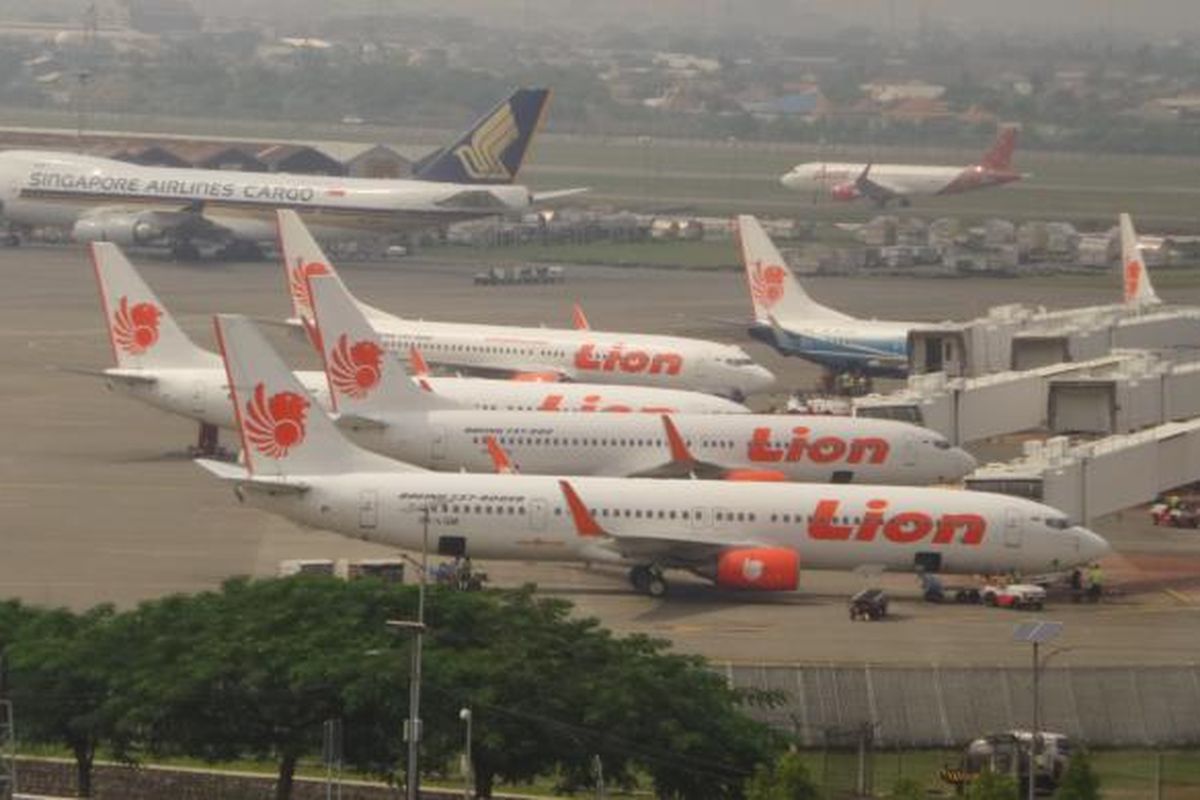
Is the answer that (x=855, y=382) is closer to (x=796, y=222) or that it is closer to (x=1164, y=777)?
(x=1164, y=777)

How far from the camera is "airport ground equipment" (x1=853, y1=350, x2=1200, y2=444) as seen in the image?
79.4 m

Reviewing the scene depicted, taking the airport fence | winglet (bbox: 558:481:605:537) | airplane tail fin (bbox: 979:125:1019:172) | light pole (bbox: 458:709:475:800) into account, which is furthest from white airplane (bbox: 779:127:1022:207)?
light pole (bbox: 458:709:475:800)

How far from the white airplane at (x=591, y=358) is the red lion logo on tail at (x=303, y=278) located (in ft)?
10.0

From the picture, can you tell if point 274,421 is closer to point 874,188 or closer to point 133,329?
point 133,329

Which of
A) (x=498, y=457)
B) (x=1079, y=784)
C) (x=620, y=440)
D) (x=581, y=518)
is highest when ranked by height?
(x=620, y=440)

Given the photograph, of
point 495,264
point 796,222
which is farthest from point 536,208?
point 495,264

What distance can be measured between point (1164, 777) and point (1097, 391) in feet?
103

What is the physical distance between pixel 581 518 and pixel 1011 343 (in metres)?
34.3

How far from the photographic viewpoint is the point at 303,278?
282 feet

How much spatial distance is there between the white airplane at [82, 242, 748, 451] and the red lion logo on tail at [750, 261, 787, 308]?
76.0 feet

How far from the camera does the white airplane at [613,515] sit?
204 feet

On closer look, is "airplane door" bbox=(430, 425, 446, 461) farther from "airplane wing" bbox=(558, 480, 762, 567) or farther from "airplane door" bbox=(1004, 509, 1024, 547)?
"airplane door" bbox=(1004, 509, 1024, 547)

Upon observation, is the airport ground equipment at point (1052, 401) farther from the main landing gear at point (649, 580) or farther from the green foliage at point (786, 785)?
the green foliage at point (786, 785)

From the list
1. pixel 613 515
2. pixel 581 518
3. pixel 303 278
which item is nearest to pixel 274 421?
pixel 581 518
